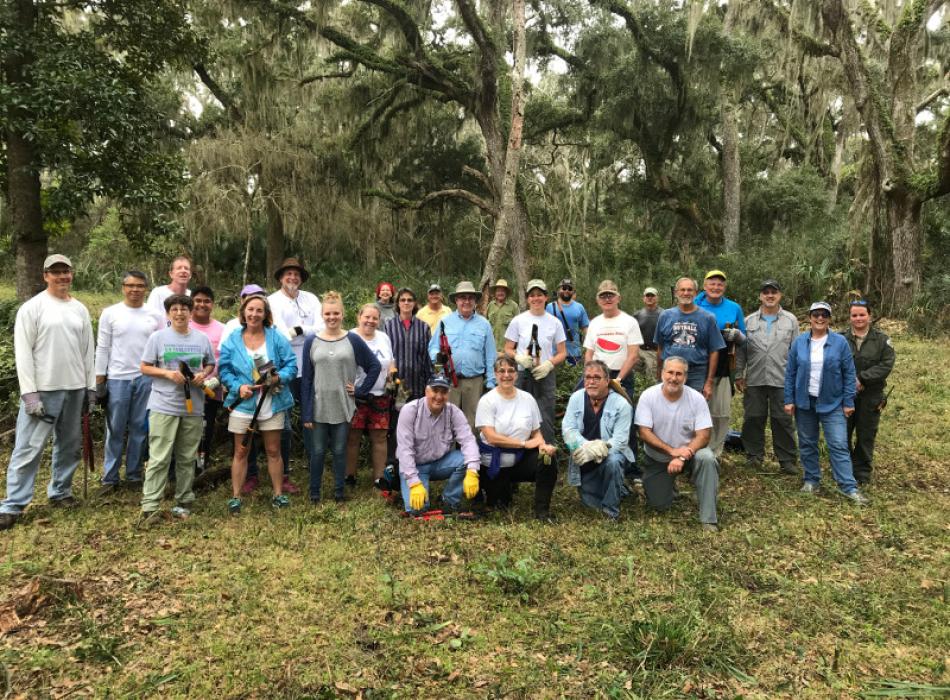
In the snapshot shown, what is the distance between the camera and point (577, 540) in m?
4.60

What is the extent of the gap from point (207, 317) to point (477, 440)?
259 centimetres

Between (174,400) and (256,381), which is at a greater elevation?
(256,381)

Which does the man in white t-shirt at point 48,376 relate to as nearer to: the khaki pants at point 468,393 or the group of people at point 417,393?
the group of people at point 417,393

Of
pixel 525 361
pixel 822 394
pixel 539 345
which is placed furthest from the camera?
pixel 539 345

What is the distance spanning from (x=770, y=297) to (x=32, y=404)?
638 cm

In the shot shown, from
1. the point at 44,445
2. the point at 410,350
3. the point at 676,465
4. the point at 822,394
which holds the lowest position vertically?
the point at 676,465

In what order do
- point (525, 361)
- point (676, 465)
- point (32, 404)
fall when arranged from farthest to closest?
point (525, 361) < point (676, 465) < point (32, 404)

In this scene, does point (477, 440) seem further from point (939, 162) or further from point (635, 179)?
point (635, 179)

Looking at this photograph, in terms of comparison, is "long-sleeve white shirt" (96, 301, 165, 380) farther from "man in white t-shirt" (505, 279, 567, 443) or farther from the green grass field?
"man in white t-shirt" (505, 279, 567, 443)

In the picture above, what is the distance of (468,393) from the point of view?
604 centimetres

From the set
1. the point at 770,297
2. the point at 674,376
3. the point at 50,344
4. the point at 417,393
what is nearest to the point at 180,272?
the point at 50,344

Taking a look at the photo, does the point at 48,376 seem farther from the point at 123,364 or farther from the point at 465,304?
the point at 465,304

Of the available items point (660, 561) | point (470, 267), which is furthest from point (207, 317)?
point (470, 267)

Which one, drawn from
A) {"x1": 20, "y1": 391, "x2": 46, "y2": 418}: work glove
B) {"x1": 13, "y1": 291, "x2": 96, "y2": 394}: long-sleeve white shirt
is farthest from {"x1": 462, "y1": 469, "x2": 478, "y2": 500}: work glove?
{"x1": 20, "y1": 391, "x2": 46, "y2": 418}: work glove
